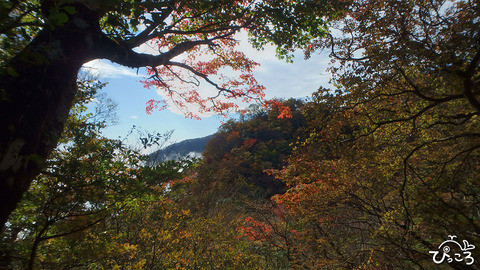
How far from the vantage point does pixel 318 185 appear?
237 inches

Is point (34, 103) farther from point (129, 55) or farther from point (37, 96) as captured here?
point (129, 55)

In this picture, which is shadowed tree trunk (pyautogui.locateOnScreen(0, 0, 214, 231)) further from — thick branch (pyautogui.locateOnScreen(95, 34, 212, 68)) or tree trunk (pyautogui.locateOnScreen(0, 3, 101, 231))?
thick branch (pyautogui.locateOnScreen(95, 34, 212, 68))

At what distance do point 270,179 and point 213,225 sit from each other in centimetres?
1641

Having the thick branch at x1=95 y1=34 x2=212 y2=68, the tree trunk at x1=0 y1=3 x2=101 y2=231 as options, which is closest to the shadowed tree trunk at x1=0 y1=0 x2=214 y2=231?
the tree trunk at x1=0 y1=3 x2=101 y2=231

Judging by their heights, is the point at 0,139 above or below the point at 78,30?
below

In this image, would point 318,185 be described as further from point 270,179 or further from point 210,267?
point 270,179

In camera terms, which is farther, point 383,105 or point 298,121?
point 298,121

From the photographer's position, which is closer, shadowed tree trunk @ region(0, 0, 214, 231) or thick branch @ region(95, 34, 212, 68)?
shadowed tree trunk @ region(0, 0, 214, 231)

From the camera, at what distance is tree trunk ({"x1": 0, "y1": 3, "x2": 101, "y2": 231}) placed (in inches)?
73.9

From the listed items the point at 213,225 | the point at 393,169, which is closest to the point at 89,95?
the point at 213,225

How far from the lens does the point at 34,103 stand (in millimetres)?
2199

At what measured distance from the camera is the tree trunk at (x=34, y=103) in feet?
6.16

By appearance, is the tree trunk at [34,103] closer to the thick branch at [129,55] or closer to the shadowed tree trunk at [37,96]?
the shadowed tree trunk at [37,96]

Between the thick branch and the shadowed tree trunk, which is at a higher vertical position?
the thick branch
